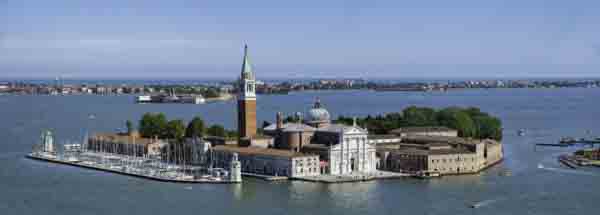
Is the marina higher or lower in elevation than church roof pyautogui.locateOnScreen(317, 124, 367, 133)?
lower

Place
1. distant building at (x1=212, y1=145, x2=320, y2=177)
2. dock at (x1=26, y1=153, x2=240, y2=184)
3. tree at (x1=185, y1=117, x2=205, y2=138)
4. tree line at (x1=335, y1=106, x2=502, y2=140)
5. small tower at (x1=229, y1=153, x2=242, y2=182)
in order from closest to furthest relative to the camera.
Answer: small tower at (x1=229, y1=153, x2=242, y2=182)
dock at (x1=26, y1=153, x2=240, y2=184)
distant building at (x1=212, y1=145, x2=320, y2=177)
tree at (x1=185, y1=117, x2=205, y2=138)
tree line at (x1=335, y1=106, x2=502, y2=140)

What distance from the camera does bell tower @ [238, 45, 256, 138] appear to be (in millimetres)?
33250

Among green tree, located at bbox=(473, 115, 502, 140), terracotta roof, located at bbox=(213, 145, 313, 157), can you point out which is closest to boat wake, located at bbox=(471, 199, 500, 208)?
terracotta roof, located at bbox=(213, 145, 313, 157)

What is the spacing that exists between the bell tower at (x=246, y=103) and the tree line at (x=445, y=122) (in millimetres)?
7613

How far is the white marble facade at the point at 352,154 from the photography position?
3006 cm

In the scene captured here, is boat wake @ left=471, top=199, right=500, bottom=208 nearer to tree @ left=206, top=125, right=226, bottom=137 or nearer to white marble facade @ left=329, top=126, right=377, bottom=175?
white marble facade @ left=329, top=126, right=377, bottom=175

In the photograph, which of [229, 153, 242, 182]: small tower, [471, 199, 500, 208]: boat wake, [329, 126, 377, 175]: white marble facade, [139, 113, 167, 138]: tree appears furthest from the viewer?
[139, 113, 167, 138]: tree

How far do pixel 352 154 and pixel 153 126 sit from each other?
39.5 ft

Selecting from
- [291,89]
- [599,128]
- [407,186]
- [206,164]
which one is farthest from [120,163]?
[291,89]

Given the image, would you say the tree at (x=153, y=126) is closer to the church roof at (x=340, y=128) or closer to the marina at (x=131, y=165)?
the marina at (x=131, y=165)

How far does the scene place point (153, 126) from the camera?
39.5 m

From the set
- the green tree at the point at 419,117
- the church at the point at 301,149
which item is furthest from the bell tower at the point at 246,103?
the green tree at the point at 419,117

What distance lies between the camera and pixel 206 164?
32.2 metres

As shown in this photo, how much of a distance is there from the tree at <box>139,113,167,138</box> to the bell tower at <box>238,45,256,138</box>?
653 cm
